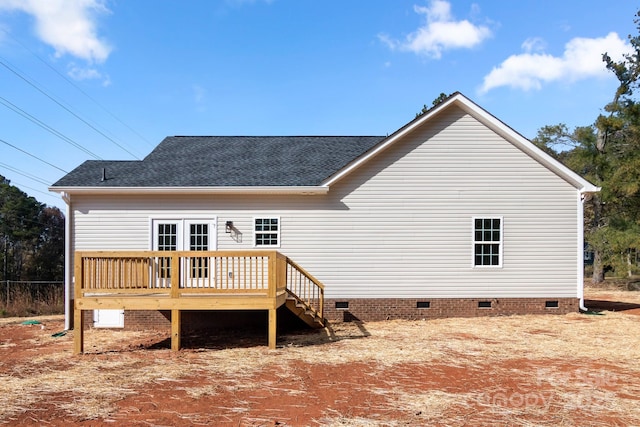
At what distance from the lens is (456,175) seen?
13938mm

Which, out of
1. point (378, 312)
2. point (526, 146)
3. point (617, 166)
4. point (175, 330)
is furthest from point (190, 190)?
point (617, 166)

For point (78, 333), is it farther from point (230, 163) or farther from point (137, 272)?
point (230, 163)

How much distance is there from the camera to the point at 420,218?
45.5 ft

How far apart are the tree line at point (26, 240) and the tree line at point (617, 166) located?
4275 centimetres

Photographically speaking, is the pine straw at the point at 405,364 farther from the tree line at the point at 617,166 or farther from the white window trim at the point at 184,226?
the tree line at the point at 617,166

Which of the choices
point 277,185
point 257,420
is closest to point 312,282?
point 277,185

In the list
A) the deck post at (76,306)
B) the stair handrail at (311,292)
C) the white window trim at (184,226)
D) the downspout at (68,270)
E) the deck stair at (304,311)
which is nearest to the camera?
the deck post at (76,306)

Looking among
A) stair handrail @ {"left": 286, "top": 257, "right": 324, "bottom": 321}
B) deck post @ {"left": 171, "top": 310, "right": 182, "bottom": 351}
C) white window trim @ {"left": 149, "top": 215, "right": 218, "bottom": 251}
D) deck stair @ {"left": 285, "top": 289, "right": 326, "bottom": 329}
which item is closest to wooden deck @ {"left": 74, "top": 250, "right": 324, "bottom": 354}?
deck post @ {"left": 171, "top": 310, "right": 182, "bottom": 351}

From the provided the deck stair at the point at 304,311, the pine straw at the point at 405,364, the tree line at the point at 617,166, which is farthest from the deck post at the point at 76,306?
the tree line at the point at 617,166

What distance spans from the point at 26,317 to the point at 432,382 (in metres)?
16.1

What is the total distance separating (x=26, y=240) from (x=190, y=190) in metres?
40.1

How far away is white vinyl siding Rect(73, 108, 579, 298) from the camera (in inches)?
533

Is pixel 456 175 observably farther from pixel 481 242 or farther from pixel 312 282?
pixel 312 282

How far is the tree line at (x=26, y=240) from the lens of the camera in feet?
137
